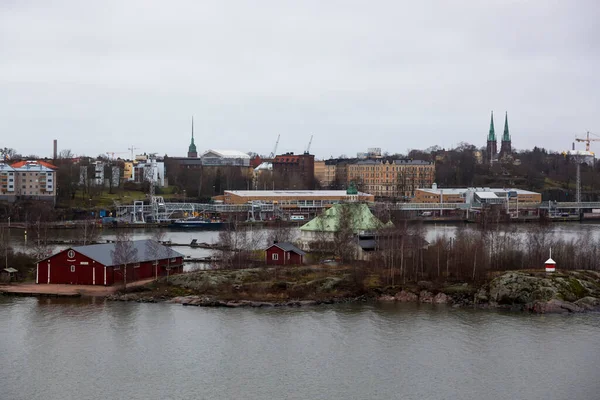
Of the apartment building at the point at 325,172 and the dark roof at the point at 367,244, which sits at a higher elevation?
the apartment building at the point at 325,172

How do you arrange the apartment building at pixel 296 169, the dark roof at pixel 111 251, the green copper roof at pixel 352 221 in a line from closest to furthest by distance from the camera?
the dark roof at pixel 111 251, the green copper roof at pixel 352 221, the apartment building at pixel 296 169

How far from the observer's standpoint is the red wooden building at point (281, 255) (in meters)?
26.0

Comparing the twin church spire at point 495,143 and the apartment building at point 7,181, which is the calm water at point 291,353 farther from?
the twin church spire at point 495,143

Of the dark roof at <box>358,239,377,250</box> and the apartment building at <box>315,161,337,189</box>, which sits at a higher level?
the apartment building at <box>315,161,337,189</box>

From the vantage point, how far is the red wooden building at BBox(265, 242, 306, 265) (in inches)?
1023

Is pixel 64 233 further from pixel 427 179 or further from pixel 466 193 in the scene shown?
pixel 427 179

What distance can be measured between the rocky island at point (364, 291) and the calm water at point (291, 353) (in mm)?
716

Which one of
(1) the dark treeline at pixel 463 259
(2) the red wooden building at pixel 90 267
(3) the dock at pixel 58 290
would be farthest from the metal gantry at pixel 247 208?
(3) the dock at pixel 58 290

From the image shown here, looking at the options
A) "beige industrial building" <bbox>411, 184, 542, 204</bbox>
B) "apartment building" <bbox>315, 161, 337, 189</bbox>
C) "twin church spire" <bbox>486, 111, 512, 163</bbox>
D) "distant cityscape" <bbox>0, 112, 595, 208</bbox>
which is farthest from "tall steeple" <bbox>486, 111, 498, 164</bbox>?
"beige industrial building" <bbox>411, 184, 542, 204</bbox>

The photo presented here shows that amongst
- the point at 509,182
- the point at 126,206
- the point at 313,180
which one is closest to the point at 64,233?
the point at 126,206

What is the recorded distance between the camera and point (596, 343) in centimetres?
1741

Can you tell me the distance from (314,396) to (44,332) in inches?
292

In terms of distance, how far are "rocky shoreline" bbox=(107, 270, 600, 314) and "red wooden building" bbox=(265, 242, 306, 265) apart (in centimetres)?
312

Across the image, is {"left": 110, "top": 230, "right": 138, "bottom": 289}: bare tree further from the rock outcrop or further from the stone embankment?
the rock outcrop
